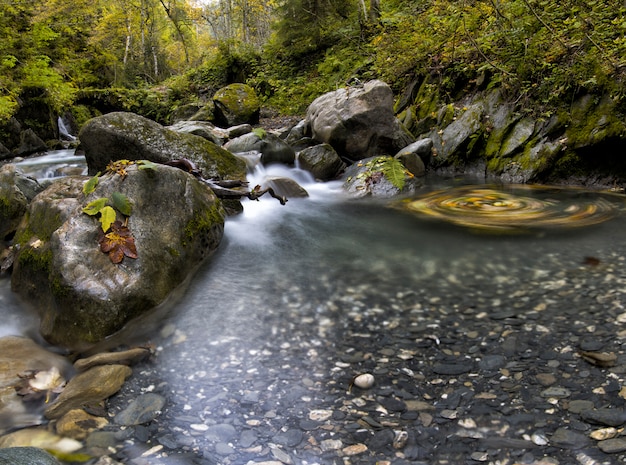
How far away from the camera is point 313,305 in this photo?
4.05 metres

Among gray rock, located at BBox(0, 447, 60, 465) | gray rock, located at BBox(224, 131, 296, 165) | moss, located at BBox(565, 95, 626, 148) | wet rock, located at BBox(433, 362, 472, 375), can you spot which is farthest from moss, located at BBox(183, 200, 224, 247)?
moss, located at BBox(565, 95, 626, 148)

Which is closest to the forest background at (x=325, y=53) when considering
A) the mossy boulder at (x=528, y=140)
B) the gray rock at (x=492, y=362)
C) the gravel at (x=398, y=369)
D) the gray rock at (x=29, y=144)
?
the mossy boulder at (x=528, y=140)

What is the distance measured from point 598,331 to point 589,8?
25.9 ft

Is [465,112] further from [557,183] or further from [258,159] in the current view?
[258,159]

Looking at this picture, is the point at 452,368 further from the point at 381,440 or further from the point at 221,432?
the point at 221,432

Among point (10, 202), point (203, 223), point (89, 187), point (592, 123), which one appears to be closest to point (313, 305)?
point (203, 223)

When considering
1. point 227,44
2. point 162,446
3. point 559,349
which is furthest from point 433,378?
point 227,44

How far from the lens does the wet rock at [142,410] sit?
2.63 metres

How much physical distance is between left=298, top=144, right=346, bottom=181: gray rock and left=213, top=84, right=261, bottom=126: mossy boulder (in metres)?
5.62

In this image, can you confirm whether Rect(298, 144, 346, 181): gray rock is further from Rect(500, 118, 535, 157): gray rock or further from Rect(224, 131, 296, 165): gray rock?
Rect(500, 118, 535, 157): gray rock

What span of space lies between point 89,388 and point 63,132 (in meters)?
15.6

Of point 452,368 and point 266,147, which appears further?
point 266,147

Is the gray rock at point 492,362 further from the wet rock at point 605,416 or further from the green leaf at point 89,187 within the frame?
the green leaf at point 89,187

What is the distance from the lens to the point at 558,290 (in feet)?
13.1
